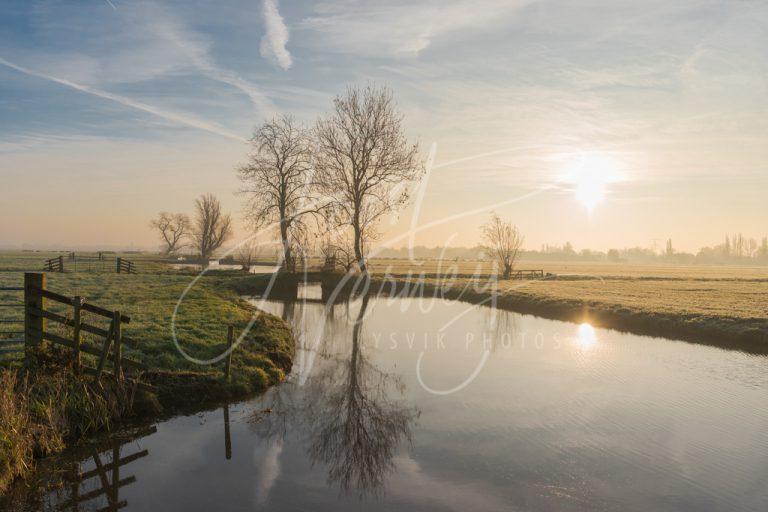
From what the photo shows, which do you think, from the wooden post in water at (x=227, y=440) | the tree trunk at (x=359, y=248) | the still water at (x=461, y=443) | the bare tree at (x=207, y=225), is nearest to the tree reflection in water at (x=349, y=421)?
the still water at (x=461, y=443)

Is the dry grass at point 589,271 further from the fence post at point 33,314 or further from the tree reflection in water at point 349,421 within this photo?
the fence post at point 33,314

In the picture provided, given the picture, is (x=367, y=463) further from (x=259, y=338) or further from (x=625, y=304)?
(x=625, y=304)

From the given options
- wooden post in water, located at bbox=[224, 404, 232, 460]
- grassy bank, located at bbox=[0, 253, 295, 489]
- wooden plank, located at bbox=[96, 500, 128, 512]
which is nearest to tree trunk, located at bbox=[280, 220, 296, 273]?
grassy bank, located at bbox=[0, 253, 295, 489]

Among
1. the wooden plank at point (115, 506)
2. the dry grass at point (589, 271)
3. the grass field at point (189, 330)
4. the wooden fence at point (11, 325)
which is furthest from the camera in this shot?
the dry grass at point (589, 271)

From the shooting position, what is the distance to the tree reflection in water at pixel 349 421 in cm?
1052

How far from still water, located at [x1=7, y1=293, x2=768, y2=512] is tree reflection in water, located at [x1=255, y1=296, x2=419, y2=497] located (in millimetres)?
52

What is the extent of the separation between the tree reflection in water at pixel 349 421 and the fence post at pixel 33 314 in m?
5.88

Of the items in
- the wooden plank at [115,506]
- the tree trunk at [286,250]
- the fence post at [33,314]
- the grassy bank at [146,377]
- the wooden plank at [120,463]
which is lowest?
the wooden plank at [115,506]

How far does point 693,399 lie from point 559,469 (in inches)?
318

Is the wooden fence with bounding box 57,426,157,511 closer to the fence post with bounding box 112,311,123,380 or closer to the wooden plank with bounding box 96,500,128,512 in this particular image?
the wooden plank with bounding box 96,500,128,512

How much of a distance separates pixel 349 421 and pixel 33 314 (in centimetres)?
845

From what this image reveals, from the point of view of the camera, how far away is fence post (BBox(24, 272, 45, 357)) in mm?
12422

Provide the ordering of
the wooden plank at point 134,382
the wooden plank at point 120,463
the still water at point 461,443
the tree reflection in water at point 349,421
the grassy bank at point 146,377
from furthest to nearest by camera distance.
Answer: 1. the wooden plank at point 134,382
2. the tree reflection in water at point 349,421
3. the grassy bank at point 146,377
4. the wooden plank at point 120,463
5. the still water at point 461,443

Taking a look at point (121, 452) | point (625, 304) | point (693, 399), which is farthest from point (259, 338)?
point (625, 304)
